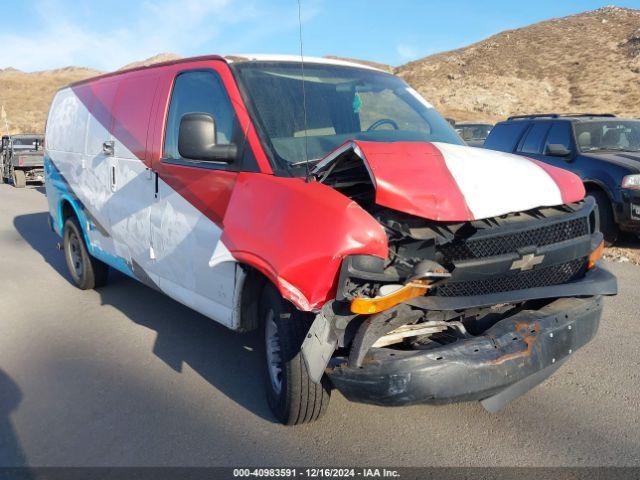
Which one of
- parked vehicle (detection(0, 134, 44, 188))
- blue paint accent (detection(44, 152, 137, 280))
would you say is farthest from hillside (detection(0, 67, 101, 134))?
blue paint accent (detection(44, 152, 137, 280))

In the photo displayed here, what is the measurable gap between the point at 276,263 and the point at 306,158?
0.81m

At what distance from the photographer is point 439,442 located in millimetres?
3250

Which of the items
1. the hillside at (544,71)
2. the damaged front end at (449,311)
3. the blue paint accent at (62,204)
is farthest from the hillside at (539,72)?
the damaged front end at (449,311)

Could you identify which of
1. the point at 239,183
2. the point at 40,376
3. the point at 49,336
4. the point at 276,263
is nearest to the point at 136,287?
the point at 49,336

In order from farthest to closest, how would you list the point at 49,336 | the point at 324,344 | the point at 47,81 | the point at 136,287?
the point at 47,81
the point at 136,287
the point at 49,336
the point at 324,344

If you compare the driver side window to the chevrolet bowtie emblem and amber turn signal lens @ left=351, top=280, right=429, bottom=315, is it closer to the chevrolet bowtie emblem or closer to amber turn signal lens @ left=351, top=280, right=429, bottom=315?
amber turn signal lens @ left=351, top=280, right=429, bottom=315

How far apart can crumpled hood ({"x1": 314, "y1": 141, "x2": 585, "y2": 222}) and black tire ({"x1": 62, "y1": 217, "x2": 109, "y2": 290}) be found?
13.9ft

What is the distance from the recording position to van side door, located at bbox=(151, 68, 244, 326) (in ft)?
11.9

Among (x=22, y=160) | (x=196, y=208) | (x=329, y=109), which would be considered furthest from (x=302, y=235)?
(x=22, y=160)

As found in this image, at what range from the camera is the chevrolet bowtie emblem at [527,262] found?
2.96 metres

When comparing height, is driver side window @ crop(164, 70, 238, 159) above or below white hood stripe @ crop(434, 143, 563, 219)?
above

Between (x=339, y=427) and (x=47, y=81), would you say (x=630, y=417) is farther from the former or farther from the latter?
(x=47, y=81)

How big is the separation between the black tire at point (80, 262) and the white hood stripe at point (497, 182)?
4.53 metres

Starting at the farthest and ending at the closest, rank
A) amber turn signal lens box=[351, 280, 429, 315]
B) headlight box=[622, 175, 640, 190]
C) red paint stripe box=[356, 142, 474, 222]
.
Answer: headlight box=[622, 175, 640, 190] < red paint stripe box=[356, 142, 474, 222] < amber turn signal lens box=[351, 280, 429, 315]
